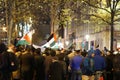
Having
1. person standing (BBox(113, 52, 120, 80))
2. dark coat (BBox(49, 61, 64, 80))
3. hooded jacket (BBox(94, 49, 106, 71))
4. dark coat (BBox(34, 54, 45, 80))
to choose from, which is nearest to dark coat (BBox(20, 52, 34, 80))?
dark coat (BBox(34, 54, 45, 80))

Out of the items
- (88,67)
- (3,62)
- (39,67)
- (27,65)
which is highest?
(3,62)

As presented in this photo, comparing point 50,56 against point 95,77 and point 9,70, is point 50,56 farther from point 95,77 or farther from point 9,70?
point 9,70

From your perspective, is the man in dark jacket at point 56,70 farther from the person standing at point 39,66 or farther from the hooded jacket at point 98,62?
the hooded jacket at point 98,62

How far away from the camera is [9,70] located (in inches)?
612

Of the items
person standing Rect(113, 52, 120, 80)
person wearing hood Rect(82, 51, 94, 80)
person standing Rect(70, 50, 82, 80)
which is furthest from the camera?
person wearing hood Rect(82, 51, 94, 80)

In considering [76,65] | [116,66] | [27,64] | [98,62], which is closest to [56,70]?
[27,64]

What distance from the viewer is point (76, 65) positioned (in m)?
20.6

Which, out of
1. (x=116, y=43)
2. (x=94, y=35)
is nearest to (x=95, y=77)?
(x=116, y=43)

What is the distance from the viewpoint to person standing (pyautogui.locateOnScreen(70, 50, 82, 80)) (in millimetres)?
20344

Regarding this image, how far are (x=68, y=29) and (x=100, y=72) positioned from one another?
240ft

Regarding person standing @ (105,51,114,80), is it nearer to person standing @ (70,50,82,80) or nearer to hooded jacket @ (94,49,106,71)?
hooded jacket @ (94,49,106,71)

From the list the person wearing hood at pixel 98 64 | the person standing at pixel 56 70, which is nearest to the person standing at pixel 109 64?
the person wearing hood at pixel 98 64

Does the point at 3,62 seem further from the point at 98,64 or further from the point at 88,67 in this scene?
the point at 98,64

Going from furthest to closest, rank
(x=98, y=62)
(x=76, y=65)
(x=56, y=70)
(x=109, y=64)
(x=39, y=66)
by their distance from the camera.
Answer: (x=109, y=64) < (x=98, y=62) < (x=76, y=65) < (x=39, y=66) < (x=56, y=70)
